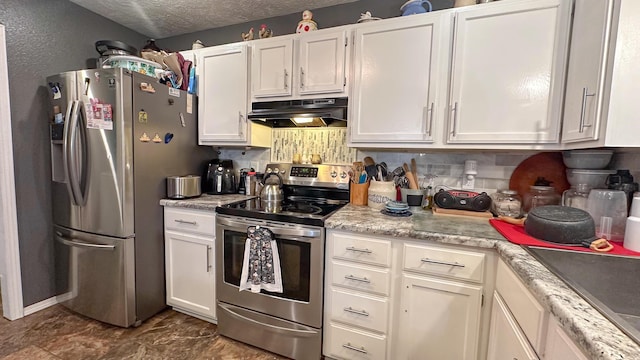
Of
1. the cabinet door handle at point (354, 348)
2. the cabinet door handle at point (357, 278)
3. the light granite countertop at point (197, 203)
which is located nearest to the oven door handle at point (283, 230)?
the light granite countertop at point (197, 203)

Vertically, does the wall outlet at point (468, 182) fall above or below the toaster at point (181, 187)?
above

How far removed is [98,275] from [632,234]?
3006mm

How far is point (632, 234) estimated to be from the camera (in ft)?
3.51

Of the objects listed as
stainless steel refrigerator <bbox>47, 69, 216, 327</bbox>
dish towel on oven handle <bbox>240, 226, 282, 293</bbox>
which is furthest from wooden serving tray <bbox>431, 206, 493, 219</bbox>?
stainless steel refrigerator <bbox>47, 69, 216, 327</bbox>

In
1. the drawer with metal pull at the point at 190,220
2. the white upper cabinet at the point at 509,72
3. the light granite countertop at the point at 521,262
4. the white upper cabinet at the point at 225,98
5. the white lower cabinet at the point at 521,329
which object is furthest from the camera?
the white upper cabinet at the point at 225,98

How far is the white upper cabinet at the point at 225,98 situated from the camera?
2.07m

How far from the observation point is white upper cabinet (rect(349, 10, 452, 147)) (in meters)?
1.57

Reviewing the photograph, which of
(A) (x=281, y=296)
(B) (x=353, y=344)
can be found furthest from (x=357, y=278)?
(A) (x=281, y=296)

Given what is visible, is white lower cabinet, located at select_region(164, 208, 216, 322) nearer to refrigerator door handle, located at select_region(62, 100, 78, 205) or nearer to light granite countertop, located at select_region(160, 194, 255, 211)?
light granite countertop, located at select_region(160, 194, 255, 211)

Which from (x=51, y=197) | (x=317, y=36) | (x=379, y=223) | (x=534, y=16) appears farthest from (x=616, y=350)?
(x=51, y=197)

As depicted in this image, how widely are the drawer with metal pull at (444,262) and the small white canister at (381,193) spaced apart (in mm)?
480

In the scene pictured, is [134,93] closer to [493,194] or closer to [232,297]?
[232,297]

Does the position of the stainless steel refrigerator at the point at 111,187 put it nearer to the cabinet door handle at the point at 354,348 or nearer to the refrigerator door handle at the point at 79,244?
the refrigerator door handle at the point at 79,244

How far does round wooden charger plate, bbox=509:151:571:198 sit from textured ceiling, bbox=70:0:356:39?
70.3 inches
